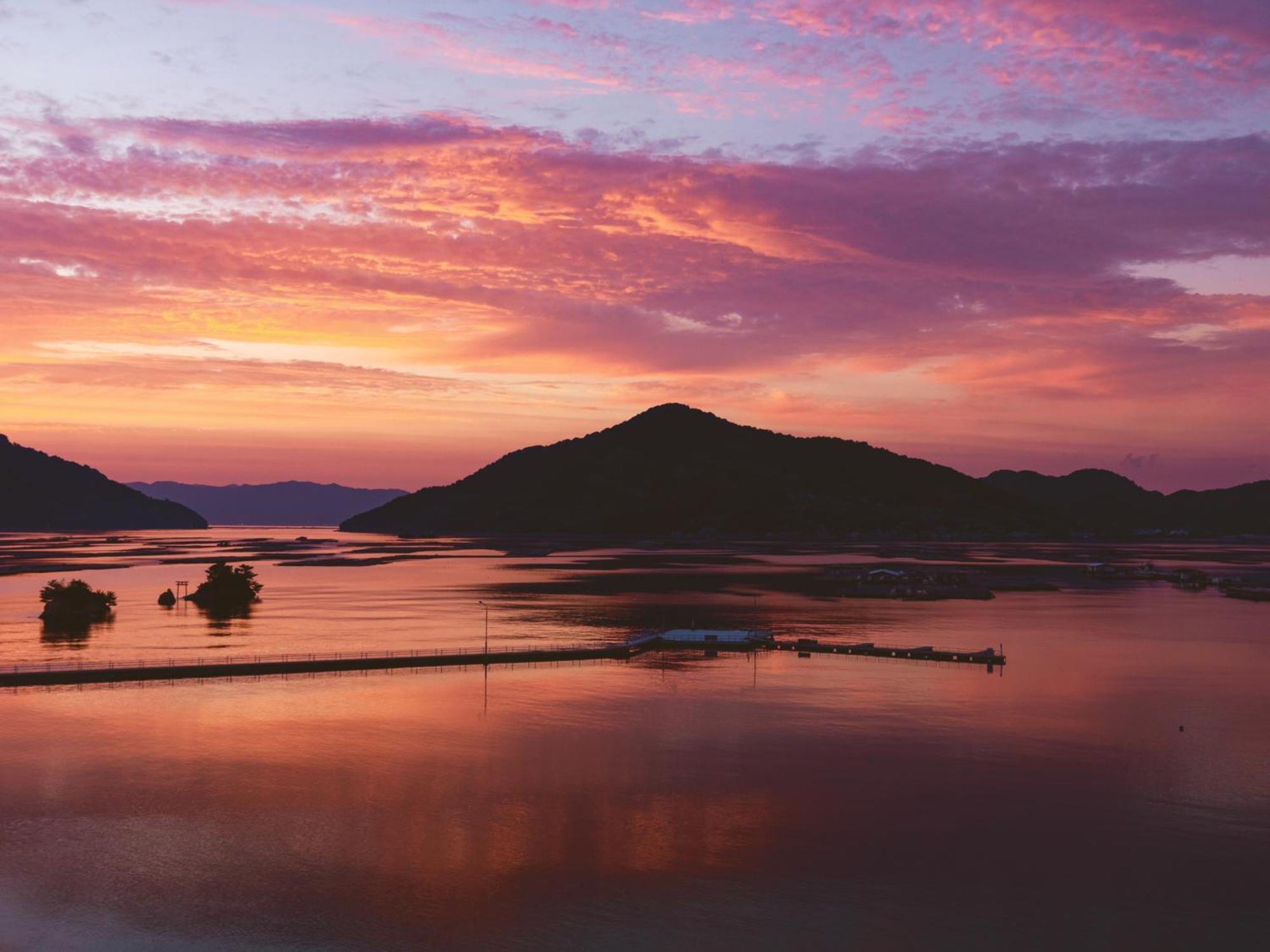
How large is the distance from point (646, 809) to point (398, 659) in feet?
165

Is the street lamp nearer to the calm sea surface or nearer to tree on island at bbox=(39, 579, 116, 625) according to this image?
the calm sea surface

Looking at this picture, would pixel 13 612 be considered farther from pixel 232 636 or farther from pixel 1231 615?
pixel 1231 615

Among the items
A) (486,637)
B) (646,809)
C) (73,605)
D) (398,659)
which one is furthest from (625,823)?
(73,605)

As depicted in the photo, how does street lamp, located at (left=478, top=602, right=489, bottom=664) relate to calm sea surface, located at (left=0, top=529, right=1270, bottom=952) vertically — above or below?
above

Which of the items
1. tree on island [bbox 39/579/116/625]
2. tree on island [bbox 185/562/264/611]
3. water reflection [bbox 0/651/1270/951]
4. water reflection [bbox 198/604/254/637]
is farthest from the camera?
tree on island [bbox 185/562/264/611]

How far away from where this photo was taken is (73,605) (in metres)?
132

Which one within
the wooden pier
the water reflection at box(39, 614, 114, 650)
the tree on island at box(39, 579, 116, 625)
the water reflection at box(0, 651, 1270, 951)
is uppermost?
the tree on island at box(39, 579, 116, 625)

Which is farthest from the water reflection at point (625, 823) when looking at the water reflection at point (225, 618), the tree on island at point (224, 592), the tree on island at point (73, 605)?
the tree on island at point (224, 592)

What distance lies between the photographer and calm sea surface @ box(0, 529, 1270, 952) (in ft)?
134

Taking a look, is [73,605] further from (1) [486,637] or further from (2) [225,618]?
(1) [486,637]

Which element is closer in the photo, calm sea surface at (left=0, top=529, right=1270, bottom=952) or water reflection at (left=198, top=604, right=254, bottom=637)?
calm sea surface at (left=0, top=529, right=1270, bottom=952)

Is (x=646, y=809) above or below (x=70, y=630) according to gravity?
below

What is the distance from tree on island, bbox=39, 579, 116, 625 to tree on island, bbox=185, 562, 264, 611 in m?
19.6

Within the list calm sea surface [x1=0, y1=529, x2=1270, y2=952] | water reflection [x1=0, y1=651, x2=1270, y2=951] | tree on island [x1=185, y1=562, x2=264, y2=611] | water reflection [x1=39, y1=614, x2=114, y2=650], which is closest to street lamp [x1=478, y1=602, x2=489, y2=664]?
calm sea surface [x1=0, y1=529, x2=1270, y2=952]
